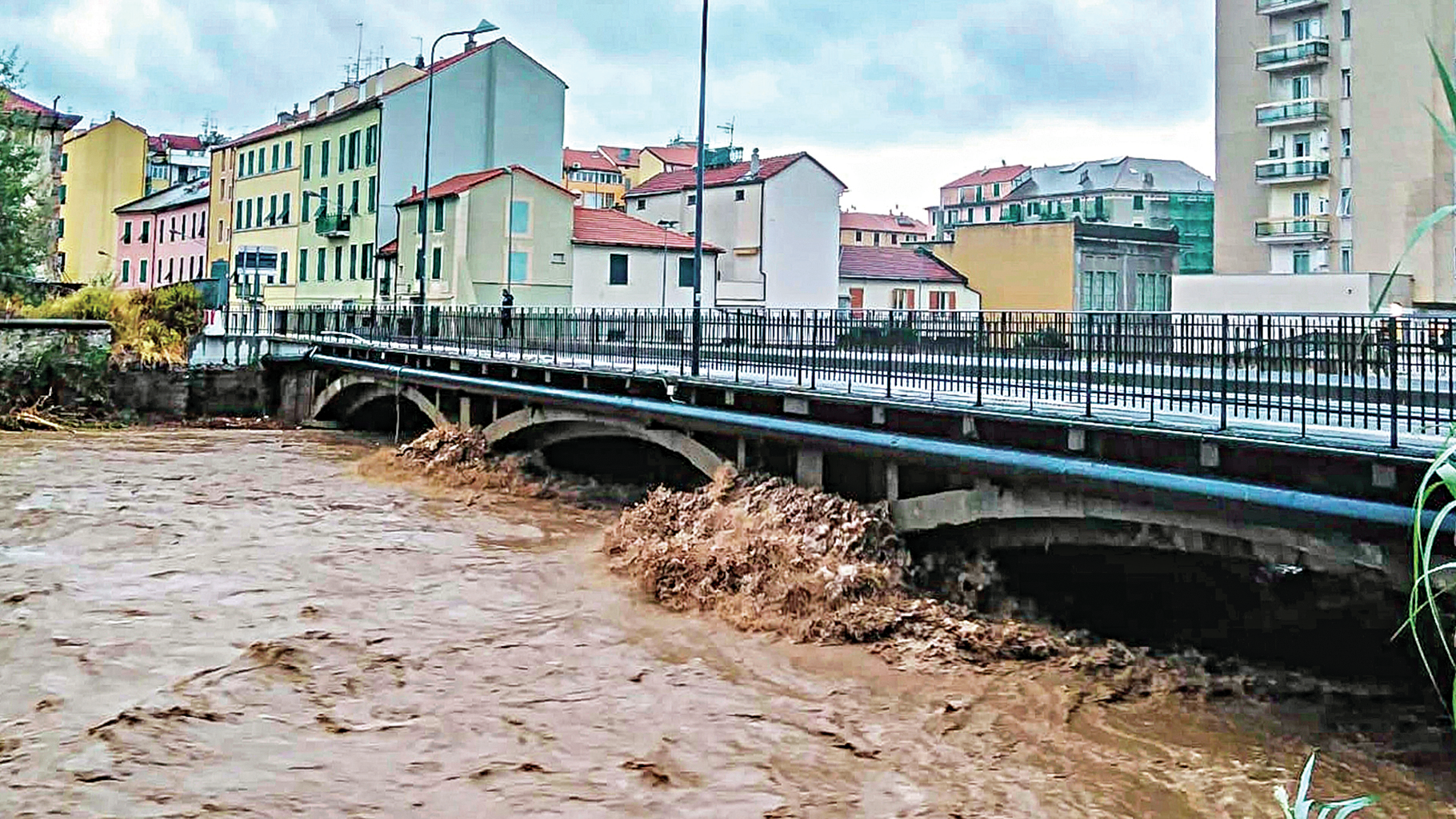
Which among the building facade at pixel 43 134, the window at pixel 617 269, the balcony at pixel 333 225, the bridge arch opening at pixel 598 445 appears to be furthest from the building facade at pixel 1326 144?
the building facade at pixel 43 134

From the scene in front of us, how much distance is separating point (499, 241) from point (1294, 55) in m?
30.1

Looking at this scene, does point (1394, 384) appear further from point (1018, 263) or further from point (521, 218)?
point (1018, 263)

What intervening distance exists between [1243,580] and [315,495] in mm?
16344

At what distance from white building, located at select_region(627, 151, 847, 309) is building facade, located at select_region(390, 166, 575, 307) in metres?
7.47

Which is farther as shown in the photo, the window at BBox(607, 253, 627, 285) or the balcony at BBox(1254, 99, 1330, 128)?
the balcony at BBox(1254, 99, 1330, 128)

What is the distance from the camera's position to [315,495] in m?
22.9

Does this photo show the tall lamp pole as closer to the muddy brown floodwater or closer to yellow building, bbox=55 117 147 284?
the muddy brown floodwater

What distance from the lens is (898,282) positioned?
58.3m

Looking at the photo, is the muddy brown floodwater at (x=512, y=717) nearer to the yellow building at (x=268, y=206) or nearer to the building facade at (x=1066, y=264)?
the building facade at (x=1066, y=264)

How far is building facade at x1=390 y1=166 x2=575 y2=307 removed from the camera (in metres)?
44.7

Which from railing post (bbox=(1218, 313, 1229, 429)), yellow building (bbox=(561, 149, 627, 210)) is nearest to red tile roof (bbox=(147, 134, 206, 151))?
A: yellow building (bbox=(561, 149, 627, 210))

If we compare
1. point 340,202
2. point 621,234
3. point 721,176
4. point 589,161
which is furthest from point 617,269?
point 589,161

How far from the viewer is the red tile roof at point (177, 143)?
91.8m

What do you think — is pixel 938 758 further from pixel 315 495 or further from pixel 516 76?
pixel 516 76
